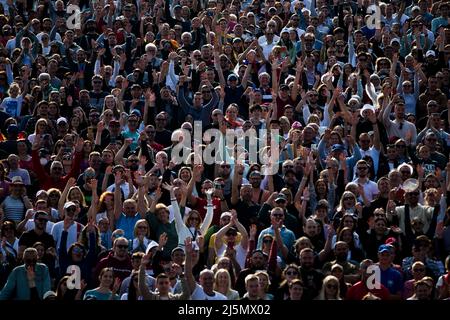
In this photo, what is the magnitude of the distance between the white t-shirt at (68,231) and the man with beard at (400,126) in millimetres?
5083

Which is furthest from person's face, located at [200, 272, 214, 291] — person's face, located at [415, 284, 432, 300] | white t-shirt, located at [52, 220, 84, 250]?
white t-shirt, located at [52, 220, 84, 250]

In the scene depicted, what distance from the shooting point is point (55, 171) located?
Result: 67.9 ft

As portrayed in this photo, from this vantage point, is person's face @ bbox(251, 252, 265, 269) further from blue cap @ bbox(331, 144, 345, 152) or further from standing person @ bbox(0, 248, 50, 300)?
blue cap @ bbox(331, 144, 345, 152)

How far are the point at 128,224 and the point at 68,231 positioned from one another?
2.55 ft

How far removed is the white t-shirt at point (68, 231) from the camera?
1878 cm

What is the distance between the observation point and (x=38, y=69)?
957 inches

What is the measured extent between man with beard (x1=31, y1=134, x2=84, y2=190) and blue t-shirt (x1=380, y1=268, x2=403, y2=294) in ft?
16.4

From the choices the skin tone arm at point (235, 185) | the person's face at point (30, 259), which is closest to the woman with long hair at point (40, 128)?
the skin tone arm at point (235, 185)

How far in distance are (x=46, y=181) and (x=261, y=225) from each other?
3.15 m

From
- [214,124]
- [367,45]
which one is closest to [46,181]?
[214,124]

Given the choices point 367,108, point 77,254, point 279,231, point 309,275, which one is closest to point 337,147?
point 367,108

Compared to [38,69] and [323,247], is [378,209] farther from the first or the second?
[38,69]

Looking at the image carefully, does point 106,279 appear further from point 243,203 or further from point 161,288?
point 243,203

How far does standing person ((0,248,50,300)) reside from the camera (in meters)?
17.4
